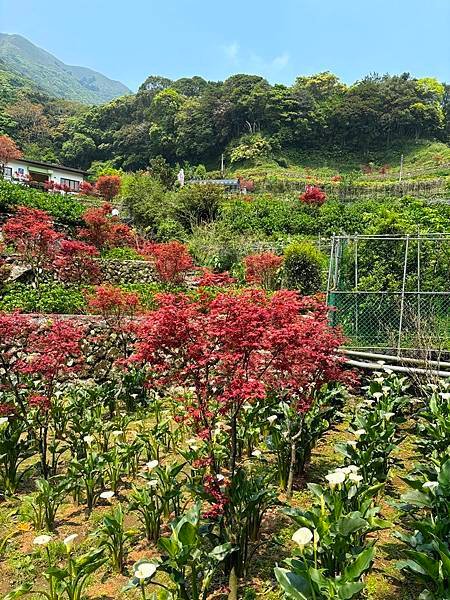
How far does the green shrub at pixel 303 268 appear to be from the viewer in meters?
13.0

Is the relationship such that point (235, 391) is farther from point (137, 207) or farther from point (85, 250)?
point (137, 207)

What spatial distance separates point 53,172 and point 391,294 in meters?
35.9

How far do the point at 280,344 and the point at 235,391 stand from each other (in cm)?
65

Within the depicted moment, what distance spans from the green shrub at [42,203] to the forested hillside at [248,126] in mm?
36483

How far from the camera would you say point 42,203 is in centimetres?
1628

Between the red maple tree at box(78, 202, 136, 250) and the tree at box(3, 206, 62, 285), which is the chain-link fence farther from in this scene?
the red maple tree at box(78, 202, 136, 250)

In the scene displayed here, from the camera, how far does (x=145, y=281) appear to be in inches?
571

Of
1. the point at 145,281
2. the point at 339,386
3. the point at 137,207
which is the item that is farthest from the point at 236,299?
the point at 137,207

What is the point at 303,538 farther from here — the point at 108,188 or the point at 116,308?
the point at 108,188

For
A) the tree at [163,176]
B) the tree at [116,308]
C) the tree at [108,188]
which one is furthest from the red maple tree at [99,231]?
the tree at [108,188]

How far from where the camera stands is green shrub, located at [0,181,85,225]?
15.2 meters

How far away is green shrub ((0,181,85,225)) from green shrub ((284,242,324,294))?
8.28 metres

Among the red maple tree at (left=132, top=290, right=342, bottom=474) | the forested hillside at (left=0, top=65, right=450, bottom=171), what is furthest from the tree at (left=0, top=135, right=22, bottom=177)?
the red maple tree at (left=132, top=290, right=342, bottom=474)

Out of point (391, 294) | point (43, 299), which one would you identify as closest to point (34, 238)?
point (43, 299)
